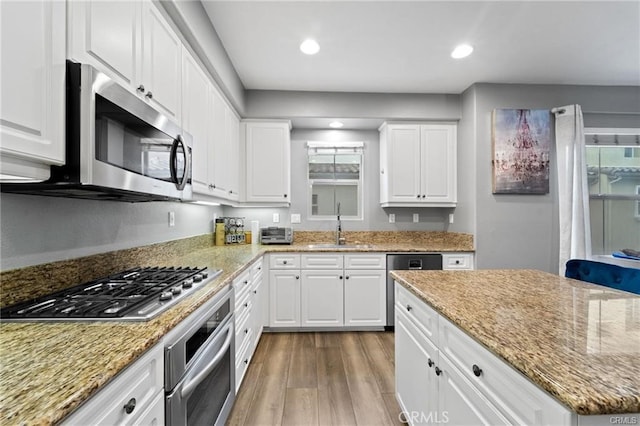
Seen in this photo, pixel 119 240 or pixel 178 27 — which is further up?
pixel 178 27

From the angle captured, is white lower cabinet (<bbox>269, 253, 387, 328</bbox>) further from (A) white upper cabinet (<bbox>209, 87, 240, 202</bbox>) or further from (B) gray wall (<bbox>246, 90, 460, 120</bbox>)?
(B) gray wall (<bbox>246, 90, 460, 120</bbox>)

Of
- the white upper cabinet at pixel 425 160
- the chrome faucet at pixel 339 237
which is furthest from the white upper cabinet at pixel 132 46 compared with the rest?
the white upper cabinet at pixel 425 160

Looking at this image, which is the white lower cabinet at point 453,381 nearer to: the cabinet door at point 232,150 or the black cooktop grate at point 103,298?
the black cooktop grate at point 103,298

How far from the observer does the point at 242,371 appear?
205 cm

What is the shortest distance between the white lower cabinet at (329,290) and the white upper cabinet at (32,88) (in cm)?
235

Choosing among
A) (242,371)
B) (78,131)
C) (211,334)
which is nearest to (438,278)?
(211,334)

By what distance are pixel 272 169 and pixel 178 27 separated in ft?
5.76

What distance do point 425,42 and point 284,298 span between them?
276 cm

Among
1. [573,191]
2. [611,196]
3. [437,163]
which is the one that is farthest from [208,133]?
[611,196]

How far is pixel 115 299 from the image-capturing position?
43.7 inches

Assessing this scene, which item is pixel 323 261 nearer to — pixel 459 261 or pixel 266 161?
pixel 266 161

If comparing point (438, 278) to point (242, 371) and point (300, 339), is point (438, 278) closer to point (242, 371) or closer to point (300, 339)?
point (242, 371)

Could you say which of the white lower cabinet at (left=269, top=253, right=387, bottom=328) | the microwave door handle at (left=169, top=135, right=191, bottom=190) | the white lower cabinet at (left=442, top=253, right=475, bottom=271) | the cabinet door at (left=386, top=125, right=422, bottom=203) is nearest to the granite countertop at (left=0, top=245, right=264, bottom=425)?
the microwave door handle at (left=169, top=135, right=191, bottom=190)

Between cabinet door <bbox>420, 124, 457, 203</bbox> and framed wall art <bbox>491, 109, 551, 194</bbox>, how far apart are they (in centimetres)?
47
